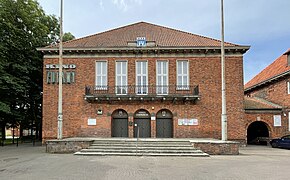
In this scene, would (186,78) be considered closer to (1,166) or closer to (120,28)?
(120,28)

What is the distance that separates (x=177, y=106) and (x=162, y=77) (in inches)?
103

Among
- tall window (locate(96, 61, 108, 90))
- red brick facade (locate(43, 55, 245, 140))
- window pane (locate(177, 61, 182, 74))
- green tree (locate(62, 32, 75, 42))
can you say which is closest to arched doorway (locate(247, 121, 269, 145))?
red brick facade (locate(43, 55, 245, 140))

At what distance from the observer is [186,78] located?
21422 millimetres

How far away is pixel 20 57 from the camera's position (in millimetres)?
24828

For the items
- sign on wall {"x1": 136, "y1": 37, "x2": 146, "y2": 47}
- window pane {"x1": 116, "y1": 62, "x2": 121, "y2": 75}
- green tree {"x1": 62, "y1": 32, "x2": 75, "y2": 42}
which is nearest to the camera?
sign on wall {"x1": 136, "y1": 37, "x2": 146, "y2": 47}

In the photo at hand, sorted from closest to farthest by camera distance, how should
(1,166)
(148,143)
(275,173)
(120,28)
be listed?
(275,173) → (1,166) → (148,143) → (120,28)

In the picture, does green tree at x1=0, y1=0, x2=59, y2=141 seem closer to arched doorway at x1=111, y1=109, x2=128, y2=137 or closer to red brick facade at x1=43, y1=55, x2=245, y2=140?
red brick facade at x1=43, y1=55, x2=245, y2=140

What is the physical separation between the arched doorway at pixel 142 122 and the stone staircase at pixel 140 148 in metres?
4.27

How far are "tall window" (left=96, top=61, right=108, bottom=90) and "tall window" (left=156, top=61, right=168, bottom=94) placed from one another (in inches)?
164

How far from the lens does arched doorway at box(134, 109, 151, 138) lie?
2133 centimetres

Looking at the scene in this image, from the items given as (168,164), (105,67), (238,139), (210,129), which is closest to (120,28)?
(105,67)

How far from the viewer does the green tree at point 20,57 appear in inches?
902

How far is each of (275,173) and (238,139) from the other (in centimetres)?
1101

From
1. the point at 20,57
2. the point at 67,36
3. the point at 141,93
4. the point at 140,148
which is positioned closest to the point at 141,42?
the point at 141,93
